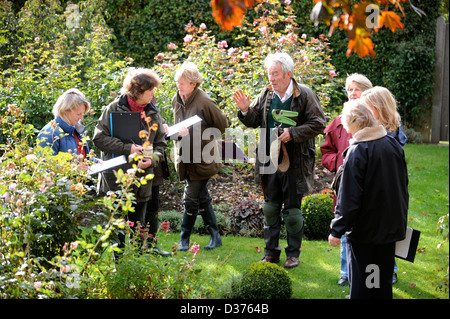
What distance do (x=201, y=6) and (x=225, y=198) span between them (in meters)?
5.74

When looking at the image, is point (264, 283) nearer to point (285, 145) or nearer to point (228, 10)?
point (285, 145)

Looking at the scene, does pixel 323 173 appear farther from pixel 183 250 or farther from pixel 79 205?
pixel 79 205

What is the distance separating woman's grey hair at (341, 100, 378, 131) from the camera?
3.47m

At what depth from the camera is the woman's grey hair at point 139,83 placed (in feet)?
15.0

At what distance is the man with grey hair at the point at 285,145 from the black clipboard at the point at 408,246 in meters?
1.46

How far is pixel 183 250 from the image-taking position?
5414 millimetres

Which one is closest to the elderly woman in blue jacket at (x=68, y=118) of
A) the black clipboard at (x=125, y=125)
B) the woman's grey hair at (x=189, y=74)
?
the black clipboard at (x=125, y=125)

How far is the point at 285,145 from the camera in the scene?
4.93 m

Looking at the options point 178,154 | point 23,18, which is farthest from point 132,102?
point 23,18

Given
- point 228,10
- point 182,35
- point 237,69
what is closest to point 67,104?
point 228,10

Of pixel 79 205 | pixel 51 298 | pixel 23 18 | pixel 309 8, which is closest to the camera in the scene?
pixel 51 298

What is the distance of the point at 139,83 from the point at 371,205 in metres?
2.32

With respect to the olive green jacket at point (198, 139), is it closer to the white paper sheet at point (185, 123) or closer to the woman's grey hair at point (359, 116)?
the white paper sheet at point (185, 123)

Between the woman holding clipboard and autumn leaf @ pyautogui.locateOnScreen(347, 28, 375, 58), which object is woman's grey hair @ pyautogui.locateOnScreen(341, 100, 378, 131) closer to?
autumn leaf @ pyautogui.locateOnScreen(347, 28, 375, 58)
